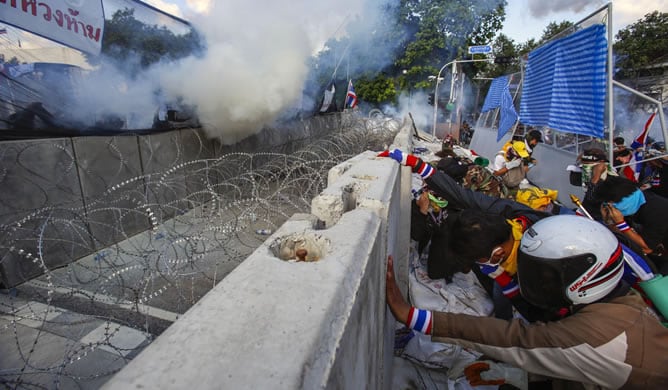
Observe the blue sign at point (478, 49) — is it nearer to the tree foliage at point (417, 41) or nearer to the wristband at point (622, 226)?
the tree foliage at point (417, 41)

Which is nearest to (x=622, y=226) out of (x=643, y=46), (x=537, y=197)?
(x=537, y=197)

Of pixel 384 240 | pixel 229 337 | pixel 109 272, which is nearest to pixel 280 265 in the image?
pixel 229 337

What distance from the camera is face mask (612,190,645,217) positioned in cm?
345

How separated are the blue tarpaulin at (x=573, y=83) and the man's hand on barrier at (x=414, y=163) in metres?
2.22

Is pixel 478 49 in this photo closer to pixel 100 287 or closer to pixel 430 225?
pixel 430 225

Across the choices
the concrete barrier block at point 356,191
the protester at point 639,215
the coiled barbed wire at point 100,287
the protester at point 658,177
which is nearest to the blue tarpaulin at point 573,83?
the protester at point 639,215

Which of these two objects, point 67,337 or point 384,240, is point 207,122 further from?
point 384,240

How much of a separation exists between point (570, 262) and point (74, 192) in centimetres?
543

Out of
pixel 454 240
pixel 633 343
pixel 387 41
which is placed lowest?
pixel 633 343

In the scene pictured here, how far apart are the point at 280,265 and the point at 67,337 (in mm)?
3028

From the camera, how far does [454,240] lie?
2.40 metres

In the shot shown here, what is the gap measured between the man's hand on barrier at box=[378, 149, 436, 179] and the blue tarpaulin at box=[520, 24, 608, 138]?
7.30ft

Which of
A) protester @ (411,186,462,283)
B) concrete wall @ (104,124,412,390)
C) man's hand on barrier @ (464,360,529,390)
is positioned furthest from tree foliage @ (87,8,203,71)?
man's hand on barrier @ (464,360,529,390)

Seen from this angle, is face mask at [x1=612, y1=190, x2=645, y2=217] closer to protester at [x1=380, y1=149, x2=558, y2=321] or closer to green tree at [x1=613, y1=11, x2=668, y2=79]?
protester at [x1=380, y1=149, x2=558, y2=321]
